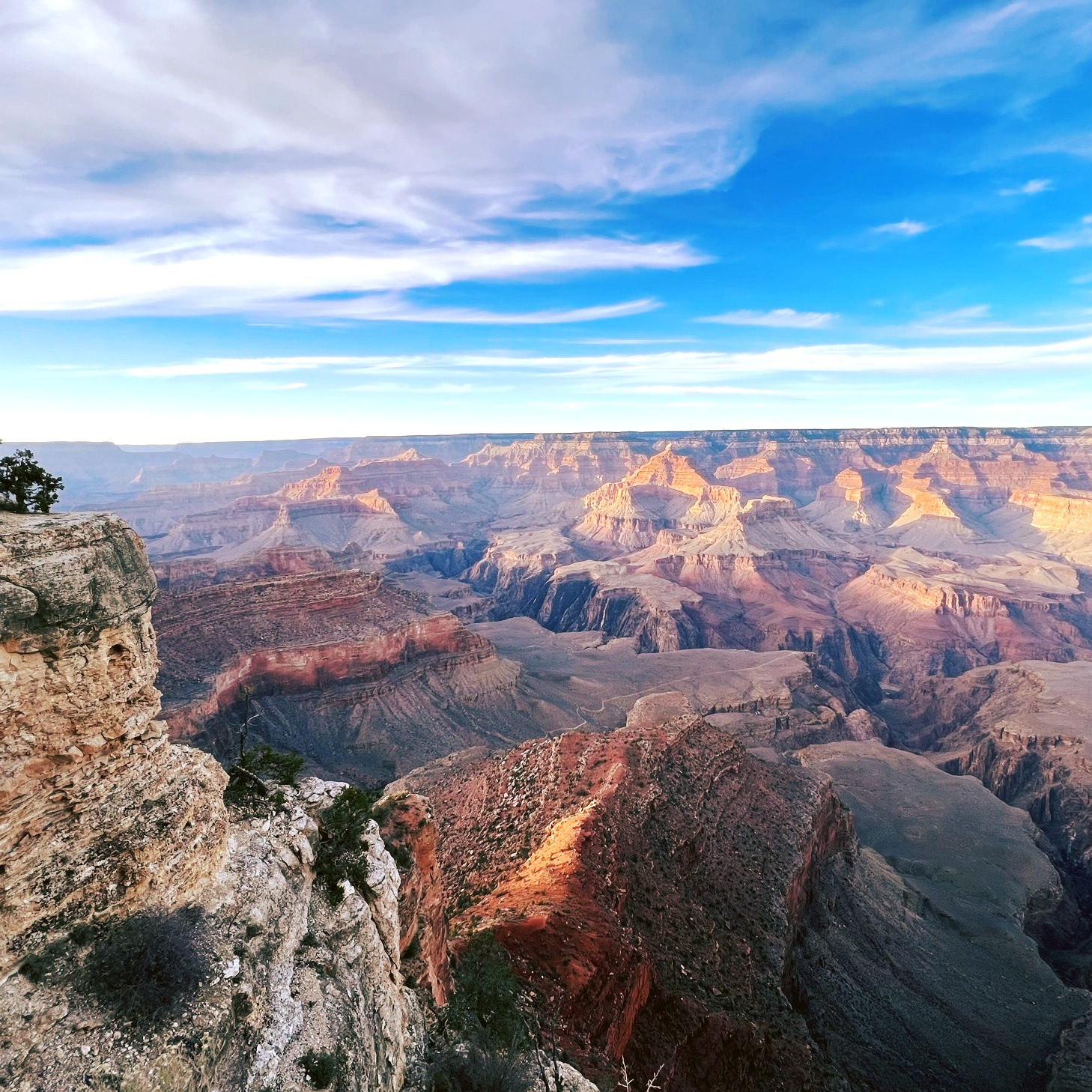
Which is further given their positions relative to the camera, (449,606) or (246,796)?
(449,606)

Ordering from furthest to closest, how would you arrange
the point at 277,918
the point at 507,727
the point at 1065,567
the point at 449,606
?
the point at 1065,567
the point at 449,606
the point at 507,727
the point at 277,918

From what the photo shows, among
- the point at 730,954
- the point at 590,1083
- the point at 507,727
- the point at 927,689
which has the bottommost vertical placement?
the point at 927,689

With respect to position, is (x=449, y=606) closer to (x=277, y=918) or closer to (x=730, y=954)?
(x=730, y=954)

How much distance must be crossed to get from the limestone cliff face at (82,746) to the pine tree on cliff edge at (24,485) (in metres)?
1.37

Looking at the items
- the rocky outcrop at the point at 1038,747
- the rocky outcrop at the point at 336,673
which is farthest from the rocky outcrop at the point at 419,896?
the rocky outcrop at the point at 1038,747

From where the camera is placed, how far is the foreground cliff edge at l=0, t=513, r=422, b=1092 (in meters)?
9.20

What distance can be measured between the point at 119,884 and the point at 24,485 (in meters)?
7.78

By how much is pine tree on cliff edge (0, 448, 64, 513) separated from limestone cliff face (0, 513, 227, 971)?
53.8 inches

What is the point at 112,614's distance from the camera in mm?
10773

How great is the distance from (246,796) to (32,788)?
21.2 ft

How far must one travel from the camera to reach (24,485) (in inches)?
485

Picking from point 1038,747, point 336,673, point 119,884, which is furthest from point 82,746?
point 1038,747

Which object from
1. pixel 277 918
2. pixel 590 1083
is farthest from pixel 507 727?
pixel 277 918

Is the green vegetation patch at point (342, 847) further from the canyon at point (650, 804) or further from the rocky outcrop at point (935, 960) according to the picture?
the rocky outcrop at point (935, 960)
